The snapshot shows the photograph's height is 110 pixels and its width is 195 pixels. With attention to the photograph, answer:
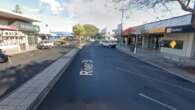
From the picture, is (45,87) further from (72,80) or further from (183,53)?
(183,53)

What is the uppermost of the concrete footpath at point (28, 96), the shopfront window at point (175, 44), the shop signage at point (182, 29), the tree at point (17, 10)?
the tree at point (17, 10)

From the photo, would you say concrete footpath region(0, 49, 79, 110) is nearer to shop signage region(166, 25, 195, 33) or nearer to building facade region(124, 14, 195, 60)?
shop signage region(166, 25, 195, 33)

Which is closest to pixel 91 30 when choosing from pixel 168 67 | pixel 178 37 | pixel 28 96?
pixel 178 37

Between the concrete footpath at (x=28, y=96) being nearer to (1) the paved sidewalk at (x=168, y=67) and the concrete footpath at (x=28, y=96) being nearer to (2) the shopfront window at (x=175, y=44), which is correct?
(1) the paved sidewalk at (x=168, y=67)

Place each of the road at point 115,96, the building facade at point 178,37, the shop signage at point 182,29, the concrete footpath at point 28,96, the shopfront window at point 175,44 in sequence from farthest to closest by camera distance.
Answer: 1. the shopfront window at point 175,44
2. the building facade at point 178,37
3. the shop signage at point 182,29
4. the road at point 115,96
5. the concrete footpath at point 28,96

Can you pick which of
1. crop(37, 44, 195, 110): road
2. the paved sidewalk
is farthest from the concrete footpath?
the paved sidewalk

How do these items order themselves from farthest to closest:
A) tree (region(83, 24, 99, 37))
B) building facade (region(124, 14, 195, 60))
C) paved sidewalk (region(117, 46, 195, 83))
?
tree (region(83, 24, 99, 37))
building facade (region(124, 14, 195, 60))
paved sidewalk (region(117, 46, 195, 83))

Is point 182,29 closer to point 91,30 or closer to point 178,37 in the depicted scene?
point 178,37

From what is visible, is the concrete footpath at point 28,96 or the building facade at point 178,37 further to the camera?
the building facade at point 178,37

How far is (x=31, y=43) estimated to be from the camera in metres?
47.4

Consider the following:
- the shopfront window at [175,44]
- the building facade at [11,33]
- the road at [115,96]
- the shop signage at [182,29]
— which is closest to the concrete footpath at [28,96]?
the road at [115,96]

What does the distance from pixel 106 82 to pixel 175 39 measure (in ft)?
66.0

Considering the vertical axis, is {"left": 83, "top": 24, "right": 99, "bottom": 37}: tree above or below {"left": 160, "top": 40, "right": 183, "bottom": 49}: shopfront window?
above

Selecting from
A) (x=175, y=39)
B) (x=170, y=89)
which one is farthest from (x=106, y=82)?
(x=175, y=39)
